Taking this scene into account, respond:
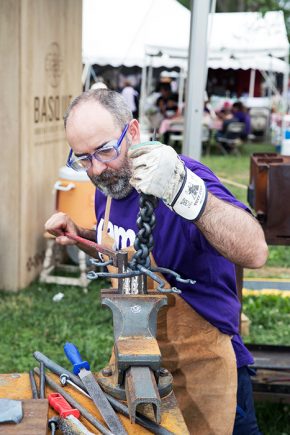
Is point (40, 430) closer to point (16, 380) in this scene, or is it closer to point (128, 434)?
point (128, 434)

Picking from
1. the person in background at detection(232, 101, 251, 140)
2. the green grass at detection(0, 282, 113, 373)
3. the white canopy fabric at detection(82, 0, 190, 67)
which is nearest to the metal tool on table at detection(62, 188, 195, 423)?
the green grass at detection(0, 282, 113, 373)

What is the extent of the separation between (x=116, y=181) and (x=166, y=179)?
1.67 ft

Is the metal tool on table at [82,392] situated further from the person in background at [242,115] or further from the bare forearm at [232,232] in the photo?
the person in background at [242,115]

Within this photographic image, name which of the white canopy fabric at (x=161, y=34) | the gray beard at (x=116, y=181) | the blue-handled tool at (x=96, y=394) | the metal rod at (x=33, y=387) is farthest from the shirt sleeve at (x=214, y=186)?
the white canopy fabric at (x=161, y=34)

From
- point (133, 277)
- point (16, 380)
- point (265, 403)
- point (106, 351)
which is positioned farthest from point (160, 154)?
point (106, 351)

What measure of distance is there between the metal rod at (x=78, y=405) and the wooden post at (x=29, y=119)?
3.87 metres

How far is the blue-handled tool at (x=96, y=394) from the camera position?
165 cm

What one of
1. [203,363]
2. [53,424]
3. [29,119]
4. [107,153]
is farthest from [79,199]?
[53,424]

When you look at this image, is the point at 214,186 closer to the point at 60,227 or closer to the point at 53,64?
the point at 60,227

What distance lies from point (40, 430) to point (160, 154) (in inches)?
28.0

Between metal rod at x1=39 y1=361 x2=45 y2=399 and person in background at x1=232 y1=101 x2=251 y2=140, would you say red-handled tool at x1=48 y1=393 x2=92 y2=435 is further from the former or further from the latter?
person in background at x1=232 y1=101 x2=251 y2=140

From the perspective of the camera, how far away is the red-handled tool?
5.42ft

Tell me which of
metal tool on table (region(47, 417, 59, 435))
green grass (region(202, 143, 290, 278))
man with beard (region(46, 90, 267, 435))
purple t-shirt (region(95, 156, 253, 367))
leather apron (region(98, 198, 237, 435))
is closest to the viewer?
metal tool on table (region(47, 417, 59, 435))

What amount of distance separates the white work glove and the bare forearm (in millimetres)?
68
